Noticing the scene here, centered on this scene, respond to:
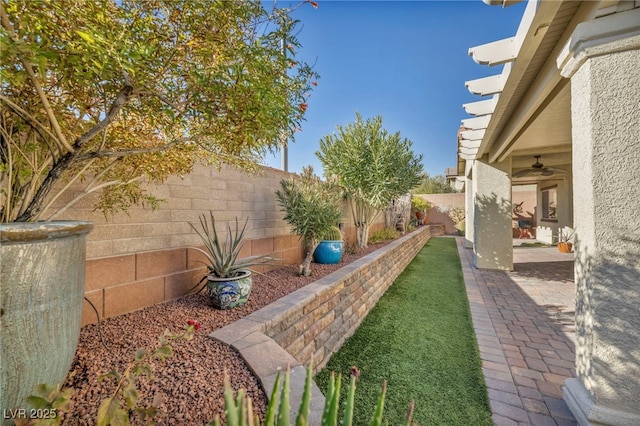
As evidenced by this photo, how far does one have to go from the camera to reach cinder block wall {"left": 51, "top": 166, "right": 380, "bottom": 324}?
95.0 inches

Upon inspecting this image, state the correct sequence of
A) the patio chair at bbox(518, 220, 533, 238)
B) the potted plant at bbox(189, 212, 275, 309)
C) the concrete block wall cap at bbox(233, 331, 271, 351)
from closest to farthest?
the concrete block wall cap at bbox(233, 331, 271, 351) → the potted plant at bbox(189, 212, 275, 309) → the patio chair at bbox(518, 220, 533, 238)

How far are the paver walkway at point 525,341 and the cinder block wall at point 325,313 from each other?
161 centimetres

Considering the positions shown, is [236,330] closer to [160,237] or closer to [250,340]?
[250,340]

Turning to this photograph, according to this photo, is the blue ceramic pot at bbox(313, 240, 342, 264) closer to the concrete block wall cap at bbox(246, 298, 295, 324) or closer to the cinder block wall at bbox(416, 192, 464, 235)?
the concrete block wall cap at bbox(246, 298, 295, 324)

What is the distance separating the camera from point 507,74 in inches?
127

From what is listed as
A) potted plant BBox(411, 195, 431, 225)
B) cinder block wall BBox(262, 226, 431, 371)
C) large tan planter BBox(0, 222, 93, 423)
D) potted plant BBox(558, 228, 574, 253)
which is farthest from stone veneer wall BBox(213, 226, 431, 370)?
potted plant BBox(411, 195, 431, 225)

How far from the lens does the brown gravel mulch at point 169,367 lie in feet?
4.60

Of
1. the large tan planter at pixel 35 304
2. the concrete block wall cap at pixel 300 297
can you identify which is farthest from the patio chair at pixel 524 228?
the large tan planter at pixel 35 304

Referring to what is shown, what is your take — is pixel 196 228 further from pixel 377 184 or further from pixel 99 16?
pixel 377 184

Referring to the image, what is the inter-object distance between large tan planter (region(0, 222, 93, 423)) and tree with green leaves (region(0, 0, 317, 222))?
1.83 ft

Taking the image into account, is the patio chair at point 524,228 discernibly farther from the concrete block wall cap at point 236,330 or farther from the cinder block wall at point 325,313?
the concrete block wall cap at point 236,330

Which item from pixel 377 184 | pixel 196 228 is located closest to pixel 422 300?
pixel 377 184

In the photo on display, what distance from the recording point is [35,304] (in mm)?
1249

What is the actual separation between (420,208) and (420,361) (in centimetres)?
1599
